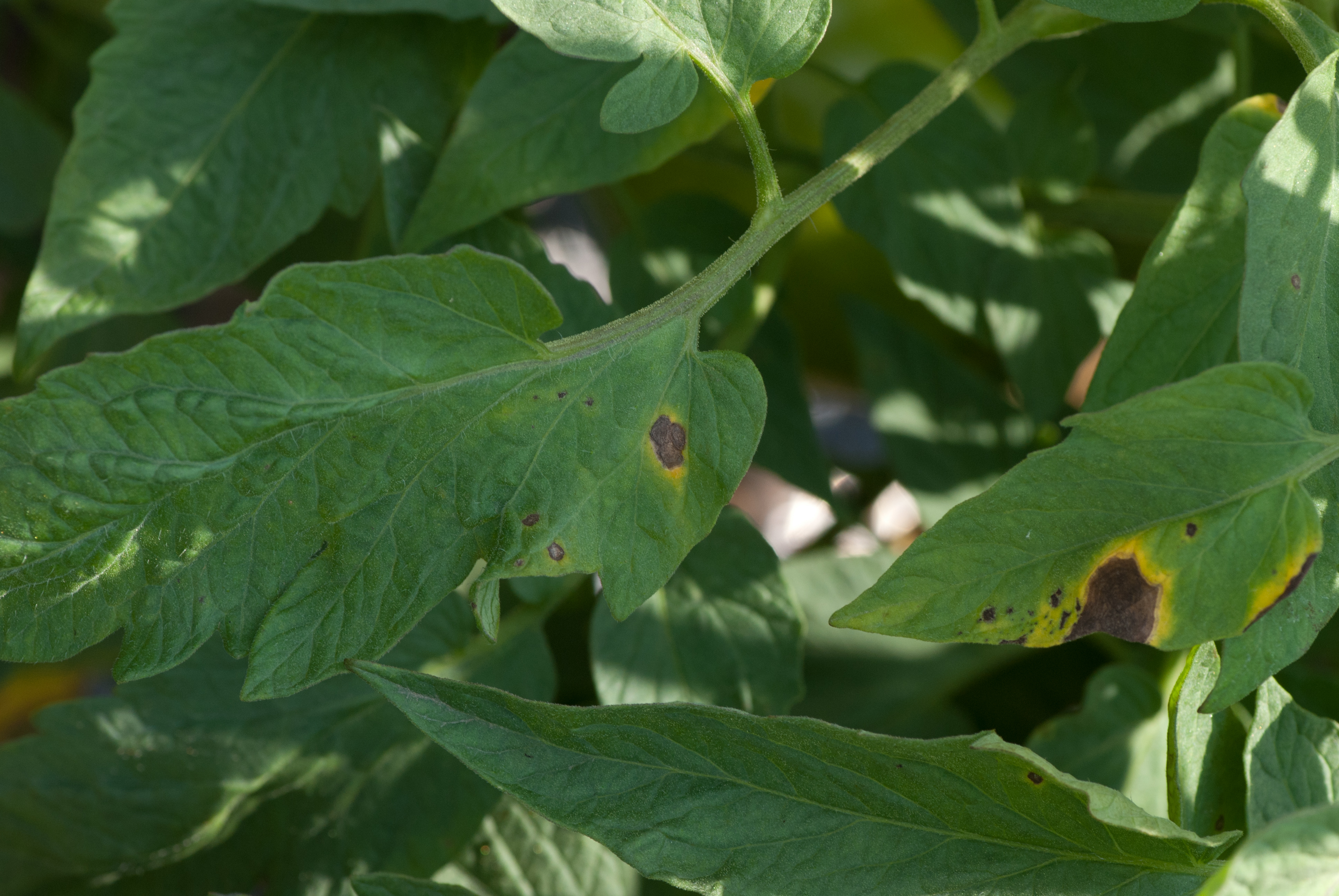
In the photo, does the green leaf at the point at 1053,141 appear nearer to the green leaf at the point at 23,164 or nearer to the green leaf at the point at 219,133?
the green leaf at the point at 219,133

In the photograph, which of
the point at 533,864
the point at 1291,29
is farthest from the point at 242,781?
the point at 1291,29

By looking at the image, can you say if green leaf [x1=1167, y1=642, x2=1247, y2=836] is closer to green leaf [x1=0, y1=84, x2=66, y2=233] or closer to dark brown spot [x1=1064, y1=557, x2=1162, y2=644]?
dark brown spot [x1=1064, y1=557, x2=1162, y2=644]

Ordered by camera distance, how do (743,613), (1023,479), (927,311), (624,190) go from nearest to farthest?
(1023,479), (743,613), (624,190), (927,311)

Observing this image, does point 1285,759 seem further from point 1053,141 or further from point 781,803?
point 1053,141

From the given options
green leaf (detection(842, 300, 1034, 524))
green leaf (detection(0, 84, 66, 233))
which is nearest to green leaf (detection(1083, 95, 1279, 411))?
green leaf (detection(842, 300, 1034, 524))

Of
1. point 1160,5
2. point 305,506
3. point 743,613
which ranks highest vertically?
point 1160,5

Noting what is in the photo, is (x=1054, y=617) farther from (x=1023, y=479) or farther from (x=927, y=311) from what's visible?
(x=927, y=311)

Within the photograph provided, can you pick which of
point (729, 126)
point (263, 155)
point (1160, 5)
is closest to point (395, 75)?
point (263, 155)
